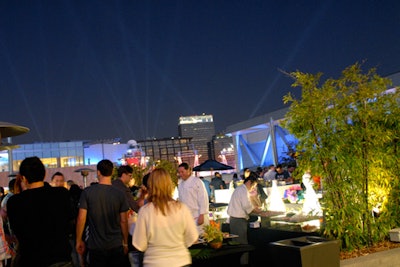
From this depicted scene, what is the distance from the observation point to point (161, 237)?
3.45 metres

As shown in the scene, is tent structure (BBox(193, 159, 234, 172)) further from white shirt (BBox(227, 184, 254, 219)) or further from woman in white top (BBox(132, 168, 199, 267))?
woman in white top (BBox(132, 168, 199, 267))

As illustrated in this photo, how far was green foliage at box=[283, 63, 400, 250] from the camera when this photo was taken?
6.25 m

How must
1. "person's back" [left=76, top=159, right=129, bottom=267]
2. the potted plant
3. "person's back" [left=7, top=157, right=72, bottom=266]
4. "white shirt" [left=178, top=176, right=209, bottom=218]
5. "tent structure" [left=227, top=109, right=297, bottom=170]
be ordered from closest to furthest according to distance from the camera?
"person's back" [left=7, top=157, right=72, bottom=266], "person's back" [left=76, top=159, right=129, bottom=267], the potted plant, "white shirt" [left=178, top=176, right=209, bottom=218], "tent structure" [left=227, top=109, right=297, bottom=170]

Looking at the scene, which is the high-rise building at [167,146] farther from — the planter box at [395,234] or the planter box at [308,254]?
the planter box at [308,254]

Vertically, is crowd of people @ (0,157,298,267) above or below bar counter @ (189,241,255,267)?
above

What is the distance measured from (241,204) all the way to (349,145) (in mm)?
2229

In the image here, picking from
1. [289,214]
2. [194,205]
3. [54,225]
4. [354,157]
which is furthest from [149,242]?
[289,214]

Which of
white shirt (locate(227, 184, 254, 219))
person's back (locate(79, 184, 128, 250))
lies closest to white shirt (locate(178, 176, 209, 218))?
white shirt (locate(227, 184, 254, 219))

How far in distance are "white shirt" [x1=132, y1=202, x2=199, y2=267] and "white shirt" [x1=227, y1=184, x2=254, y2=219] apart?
14.0 ft

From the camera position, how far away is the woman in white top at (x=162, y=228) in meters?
3.45

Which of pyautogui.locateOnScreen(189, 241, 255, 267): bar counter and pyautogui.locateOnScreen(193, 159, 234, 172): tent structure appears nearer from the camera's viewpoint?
pyautogui.locateOnScreen(189, 241, 255, 267): bar counter

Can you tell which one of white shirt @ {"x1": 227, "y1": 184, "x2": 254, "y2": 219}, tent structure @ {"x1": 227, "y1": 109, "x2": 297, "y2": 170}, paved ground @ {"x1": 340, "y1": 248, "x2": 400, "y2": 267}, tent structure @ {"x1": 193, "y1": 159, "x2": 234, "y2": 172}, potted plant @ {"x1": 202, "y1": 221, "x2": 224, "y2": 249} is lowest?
paved ground @ {"x1": 340, "y1": 248, "x2": 400, "y2": 267}

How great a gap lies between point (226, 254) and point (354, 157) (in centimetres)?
228

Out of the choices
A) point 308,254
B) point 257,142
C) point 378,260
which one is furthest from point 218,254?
point 257,142
